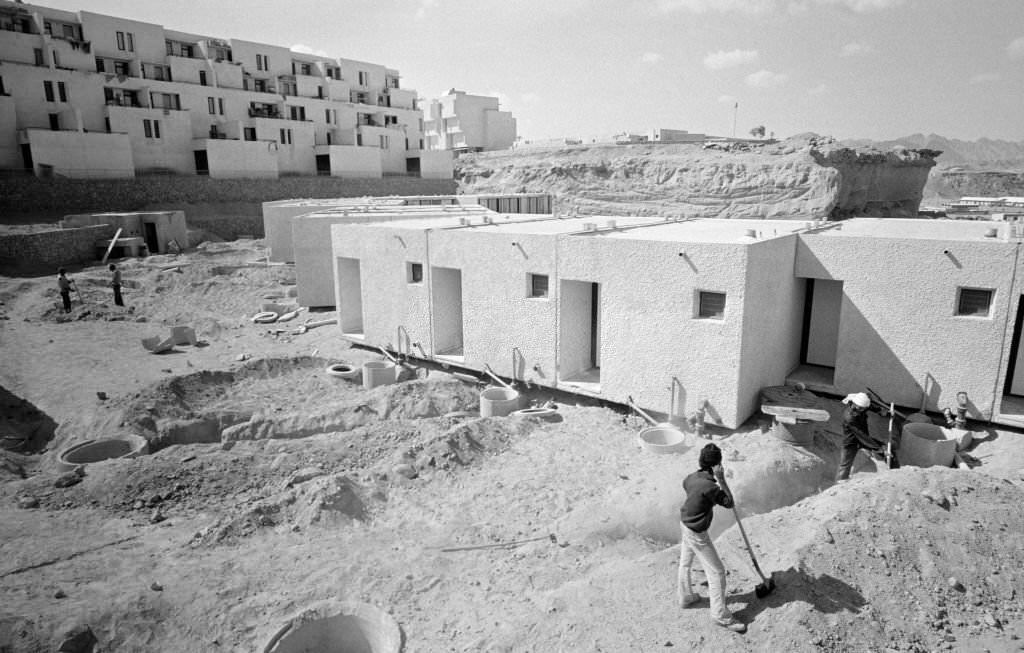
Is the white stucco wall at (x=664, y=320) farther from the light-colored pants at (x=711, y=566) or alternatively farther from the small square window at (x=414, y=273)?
the light-colored pants at (x=711, y=566)

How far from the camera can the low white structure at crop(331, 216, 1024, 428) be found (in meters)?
10.6

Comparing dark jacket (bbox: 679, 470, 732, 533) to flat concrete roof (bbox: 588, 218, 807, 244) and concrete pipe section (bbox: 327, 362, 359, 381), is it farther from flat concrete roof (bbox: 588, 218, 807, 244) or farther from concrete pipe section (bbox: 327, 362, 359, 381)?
concrete pipe section (bbox: 327, 362, 359, 381)

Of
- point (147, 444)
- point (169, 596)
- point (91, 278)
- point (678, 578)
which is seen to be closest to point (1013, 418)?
point (678, 578)

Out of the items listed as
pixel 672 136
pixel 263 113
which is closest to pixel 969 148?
pixel 672 136

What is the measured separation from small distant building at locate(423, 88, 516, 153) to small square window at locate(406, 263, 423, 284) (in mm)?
59373

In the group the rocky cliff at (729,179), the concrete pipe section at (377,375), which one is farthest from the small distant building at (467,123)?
the concrete pipe section at (377,375)

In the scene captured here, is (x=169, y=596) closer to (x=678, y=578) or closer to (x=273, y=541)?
(x=273, y=541)

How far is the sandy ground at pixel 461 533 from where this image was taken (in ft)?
19.0

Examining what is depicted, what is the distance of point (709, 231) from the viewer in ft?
45.2

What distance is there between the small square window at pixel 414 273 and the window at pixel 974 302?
35.2 ft

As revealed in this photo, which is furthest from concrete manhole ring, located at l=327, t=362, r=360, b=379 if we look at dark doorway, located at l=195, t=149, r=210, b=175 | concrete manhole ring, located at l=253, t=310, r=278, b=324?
dark doorway, located at l=195, t=149, r=210, b=175

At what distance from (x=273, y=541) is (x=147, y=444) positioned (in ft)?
16.1

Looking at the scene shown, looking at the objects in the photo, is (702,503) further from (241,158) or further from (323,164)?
(323,164)

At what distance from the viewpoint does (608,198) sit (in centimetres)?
4669
